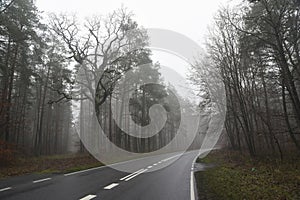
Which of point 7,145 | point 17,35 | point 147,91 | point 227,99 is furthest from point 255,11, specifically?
point 147,91

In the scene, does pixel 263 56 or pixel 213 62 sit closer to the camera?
pixel 263 56

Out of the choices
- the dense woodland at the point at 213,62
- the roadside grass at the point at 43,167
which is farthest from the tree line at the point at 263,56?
the roadside grass at the point at 43,167

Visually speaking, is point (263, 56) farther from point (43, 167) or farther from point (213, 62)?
point (43, 167)

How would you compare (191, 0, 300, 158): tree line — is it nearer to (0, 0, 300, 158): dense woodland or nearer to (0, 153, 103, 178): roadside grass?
(0, 0, 300, 158): dense woodland

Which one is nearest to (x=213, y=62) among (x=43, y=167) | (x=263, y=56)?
(x=263, y=56)

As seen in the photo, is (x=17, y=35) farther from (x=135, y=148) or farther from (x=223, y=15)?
(x=135, y=148)

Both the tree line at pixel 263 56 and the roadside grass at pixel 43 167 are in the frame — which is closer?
the tree line at pixel 263 56

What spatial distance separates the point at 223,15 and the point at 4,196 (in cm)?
1562

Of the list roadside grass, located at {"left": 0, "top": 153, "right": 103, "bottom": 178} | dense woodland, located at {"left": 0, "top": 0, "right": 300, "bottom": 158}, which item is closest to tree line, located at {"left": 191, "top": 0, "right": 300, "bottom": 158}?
dense woodland, located at {"left": 0, "top": 0, "right": 300, "bottom": 158}

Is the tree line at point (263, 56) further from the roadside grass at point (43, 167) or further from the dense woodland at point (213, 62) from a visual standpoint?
the roadside grass at point (43, 167)

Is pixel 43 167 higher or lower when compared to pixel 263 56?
lower

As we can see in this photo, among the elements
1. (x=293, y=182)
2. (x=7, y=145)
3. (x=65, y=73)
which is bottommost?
(x=293, y=182)

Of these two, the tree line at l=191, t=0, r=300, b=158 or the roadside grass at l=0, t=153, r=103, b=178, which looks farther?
the roadside grass at l=0, t=153, r=103, b=178

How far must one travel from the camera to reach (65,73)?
22.5 meters
